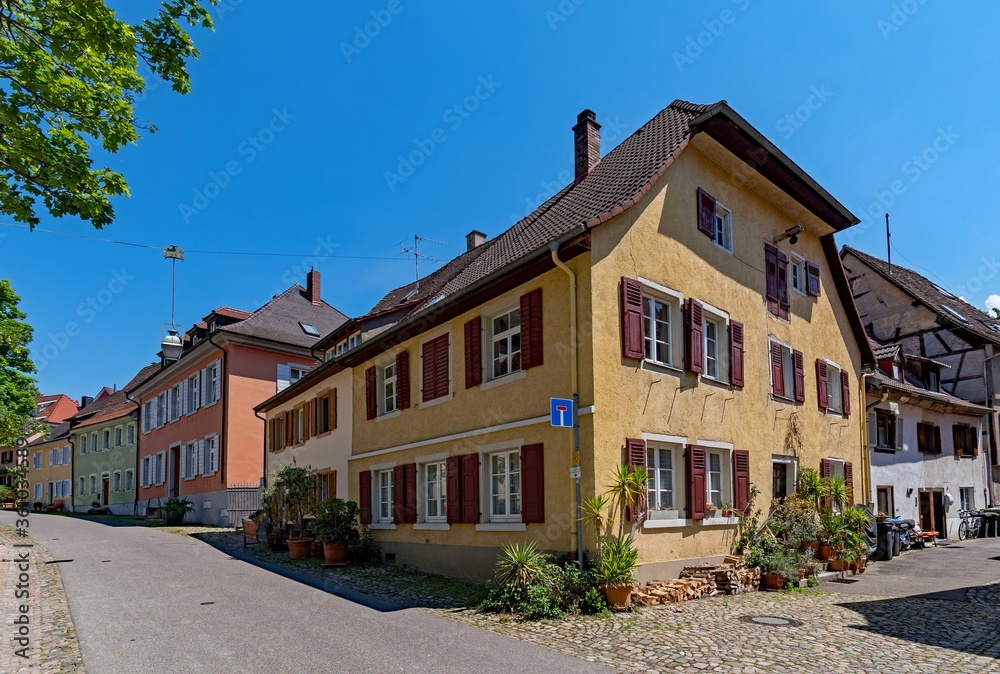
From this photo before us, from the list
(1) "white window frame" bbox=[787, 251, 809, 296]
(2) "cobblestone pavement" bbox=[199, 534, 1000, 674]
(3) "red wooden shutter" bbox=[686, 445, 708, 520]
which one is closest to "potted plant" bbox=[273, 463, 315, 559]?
(2) "cobblestone pavement" bbox=[199, 534, 1000, 674]

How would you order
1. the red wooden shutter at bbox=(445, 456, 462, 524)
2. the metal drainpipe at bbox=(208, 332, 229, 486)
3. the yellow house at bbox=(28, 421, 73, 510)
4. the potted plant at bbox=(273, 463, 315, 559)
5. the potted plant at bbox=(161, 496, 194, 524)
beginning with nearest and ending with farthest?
the red wooden shutter at bbox=(445, 456, 462, 524), the potted plant at bbox=(273, 463, 315, 559), the metal drainpipe at bbox=(208, 332, 229, 486), the potted plant at bbox=(161, 496, 194, 524), the yellow house at bbox=(28, 421, 73, 510)

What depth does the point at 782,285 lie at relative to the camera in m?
16.8

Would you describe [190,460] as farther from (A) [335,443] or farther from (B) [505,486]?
(B) [505,486]

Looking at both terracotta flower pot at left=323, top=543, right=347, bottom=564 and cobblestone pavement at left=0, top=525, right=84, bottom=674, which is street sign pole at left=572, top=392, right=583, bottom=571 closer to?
cobblestone pavement at left=0, top=525, right=84, bottom=674

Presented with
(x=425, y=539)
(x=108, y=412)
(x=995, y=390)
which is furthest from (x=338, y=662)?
(x=108, y=412)

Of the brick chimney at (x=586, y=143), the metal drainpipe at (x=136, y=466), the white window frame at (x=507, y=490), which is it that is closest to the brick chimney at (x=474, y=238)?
the brick chimney at (x=586, y=143)

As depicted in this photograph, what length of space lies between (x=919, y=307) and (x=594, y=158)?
680 inches

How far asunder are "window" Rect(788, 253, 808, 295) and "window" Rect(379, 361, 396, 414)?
31.3ft

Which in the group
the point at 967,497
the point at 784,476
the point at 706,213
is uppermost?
the point at 706,213

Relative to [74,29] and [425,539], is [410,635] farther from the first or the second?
[74,29]

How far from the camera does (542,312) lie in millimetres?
12039

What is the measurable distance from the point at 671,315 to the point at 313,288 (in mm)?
23219

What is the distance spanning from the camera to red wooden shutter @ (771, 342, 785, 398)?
15.7 metres

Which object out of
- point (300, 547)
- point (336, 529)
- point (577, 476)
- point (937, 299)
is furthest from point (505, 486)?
point (937, 299)
